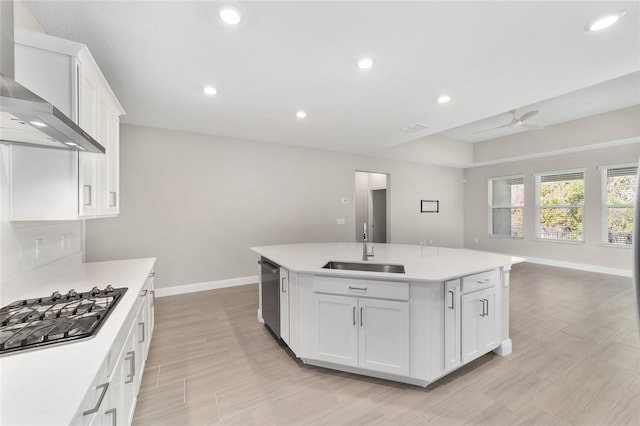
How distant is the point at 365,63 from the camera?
7.39 ft

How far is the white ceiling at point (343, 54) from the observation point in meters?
1.69

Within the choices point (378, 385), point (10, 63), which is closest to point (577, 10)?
point (378, 385)

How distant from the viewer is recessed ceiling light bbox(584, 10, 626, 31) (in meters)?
1.73

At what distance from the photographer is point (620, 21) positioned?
180 centimetres

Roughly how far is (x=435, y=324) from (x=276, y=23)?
95.9 inches

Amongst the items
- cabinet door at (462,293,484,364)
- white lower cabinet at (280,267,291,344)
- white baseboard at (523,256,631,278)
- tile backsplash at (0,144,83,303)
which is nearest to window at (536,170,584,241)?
white baseboard at (523,256,631,278)

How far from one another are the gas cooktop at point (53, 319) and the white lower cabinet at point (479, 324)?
234 cm

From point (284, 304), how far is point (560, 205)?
7.07 m

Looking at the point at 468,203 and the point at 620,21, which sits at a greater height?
the point at 620,21

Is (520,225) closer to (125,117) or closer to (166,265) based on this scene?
(166,265)

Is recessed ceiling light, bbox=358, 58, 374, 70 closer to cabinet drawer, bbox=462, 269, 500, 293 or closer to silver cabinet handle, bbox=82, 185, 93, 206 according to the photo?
cabinet drawer, bbox=462, 269, 500, 293

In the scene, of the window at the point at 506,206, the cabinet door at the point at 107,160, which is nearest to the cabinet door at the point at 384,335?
the cabinet door at the point at 107,160

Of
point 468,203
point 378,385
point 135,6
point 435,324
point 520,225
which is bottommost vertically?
point 378,385

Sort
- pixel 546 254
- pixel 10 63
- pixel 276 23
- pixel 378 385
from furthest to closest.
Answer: pixel 546 254, pixel 378 385, pixel 276 23, pixel 10 63
